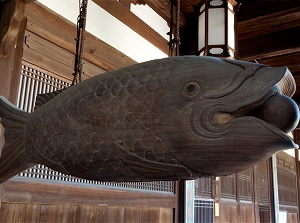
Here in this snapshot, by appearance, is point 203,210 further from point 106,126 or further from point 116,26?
point 106,126

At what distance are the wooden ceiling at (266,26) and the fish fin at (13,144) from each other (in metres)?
2.27

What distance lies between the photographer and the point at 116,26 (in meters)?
2.25

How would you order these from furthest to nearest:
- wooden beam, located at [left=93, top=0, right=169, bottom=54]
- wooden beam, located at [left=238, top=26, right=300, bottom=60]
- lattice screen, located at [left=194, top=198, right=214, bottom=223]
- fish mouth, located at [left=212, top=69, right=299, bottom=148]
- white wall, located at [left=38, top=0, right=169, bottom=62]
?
lattice screen, located at [left=194, top=198, right=214, bottom=223]
wooden beam, located at [left=238, top=26, right=300, bottom=60]
wooden beam, located at [left=93, top=0, right=169, bottom=54]
white wall, located at [left=38, top=0, right=169, bottom=62]
fish mouth, located at [left=212, top=69, right=299, bottom=148]

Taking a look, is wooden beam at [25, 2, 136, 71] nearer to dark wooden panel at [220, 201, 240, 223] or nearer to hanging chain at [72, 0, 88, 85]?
hanging chain at [72, 0, 88, 85]

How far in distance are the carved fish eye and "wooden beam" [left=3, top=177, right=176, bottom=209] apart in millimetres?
1261

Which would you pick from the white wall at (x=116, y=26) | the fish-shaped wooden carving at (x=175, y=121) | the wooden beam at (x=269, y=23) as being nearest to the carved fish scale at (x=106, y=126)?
the fish-shaped wooden carving at (x=175, y=121)

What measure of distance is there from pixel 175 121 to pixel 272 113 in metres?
0.12

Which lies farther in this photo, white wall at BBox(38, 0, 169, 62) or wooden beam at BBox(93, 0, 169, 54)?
wooden beam at BBox(93, 0, 169, 54)

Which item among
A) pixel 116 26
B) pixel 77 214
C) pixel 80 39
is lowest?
pixel 77 214

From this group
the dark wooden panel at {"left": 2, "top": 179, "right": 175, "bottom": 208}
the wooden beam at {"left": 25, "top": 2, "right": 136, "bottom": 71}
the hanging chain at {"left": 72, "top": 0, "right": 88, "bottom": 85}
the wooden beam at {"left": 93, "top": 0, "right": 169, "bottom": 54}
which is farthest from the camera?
the wooden beam at {"left": 93, "top": 0, "right": 169, "bottom": 54}

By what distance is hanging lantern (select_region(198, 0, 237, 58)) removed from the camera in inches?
76.9

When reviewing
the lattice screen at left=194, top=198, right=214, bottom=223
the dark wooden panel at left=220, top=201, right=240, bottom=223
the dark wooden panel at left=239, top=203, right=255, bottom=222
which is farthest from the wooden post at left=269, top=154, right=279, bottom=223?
the lattice screen at left=194, top=198, right=214, bottom=223

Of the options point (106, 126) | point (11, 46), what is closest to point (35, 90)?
point (11, 46)

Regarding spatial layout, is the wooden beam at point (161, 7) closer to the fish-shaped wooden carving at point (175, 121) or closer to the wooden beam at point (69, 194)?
the wooden beam at point (69, 194)
